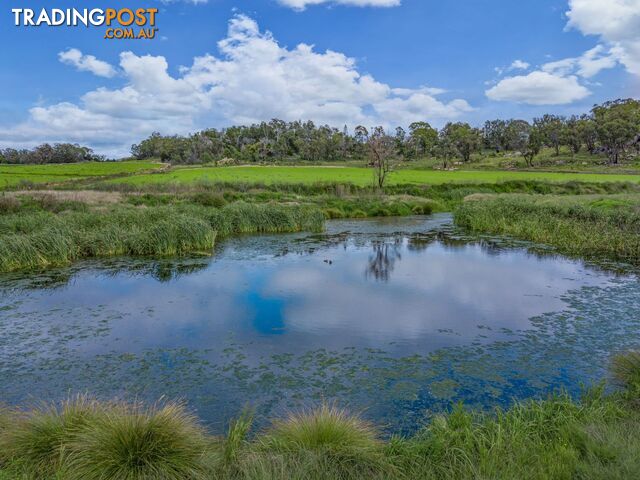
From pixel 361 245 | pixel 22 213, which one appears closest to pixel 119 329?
pixel 361 245

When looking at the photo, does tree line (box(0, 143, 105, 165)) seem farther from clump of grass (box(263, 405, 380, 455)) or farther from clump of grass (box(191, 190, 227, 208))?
clump of grass (box(263, 405, 380, 455))

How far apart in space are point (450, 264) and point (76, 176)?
46.1 metres

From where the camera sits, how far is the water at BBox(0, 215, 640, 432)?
714cm

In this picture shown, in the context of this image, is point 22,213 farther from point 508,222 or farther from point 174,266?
point 508,222

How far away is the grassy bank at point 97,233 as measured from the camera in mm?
15703

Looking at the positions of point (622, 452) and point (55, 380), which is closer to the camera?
point (622, 452)

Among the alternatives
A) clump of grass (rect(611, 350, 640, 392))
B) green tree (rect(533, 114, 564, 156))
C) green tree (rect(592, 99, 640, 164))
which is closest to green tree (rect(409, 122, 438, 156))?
green tree (rect(533, 114, 564, 156))

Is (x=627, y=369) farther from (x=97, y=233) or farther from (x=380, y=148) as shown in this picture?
(x=380, y=148)

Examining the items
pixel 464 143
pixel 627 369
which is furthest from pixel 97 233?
pixel 464 143

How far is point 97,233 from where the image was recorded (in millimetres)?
17828

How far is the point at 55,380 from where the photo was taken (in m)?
7.58

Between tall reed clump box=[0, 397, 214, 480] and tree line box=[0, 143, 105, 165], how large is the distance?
100 metres

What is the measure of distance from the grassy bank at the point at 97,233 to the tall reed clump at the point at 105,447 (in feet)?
40.2

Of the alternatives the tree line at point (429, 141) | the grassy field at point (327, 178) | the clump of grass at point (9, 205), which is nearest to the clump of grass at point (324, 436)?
the clump of grass at point (9, 205)
